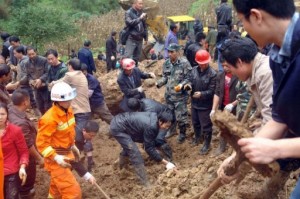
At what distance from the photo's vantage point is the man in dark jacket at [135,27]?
9.03 meters

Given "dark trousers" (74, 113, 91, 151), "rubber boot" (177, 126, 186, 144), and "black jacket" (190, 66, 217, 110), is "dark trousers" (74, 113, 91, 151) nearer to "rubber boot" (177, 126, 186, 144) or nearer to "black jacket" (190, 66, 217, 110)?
"rubber boot" (177, 126, 186, 144)

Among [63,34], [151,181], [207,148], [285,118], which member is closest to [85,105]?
[151,181]

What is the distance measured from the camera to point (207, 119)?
7055 millimetres

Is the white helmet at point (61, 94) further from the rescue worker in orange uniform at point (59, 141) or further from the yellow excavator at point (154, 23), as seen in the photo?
the yellow excavator at point (154, 23)

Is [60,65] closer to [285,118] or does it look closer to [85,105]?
[85,105]

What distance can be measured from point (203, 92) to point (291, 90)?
16.0ft

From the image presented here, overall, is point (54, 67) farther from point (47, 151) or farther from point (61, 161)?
point (61, 161)

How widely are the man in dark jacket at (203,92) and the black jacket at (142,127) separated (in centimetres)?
106

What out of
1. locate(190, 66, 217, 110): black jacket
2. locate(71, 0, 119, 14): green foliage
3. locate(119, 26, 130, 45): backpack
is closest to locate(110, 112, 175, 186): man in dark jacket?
locate(190, 66, 217, 110): black jacket

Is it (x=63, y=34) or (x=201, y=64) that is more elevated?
(x=201, y=64)

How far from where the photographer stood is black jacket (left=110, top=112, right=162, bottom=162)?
20.2ft

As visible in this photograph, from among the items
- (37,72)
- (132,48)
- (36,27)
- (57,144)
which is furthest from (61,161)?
(36,27)

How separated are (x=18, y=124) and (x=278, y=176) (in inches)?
135

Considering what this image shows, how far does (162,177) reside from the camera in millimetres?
5500
